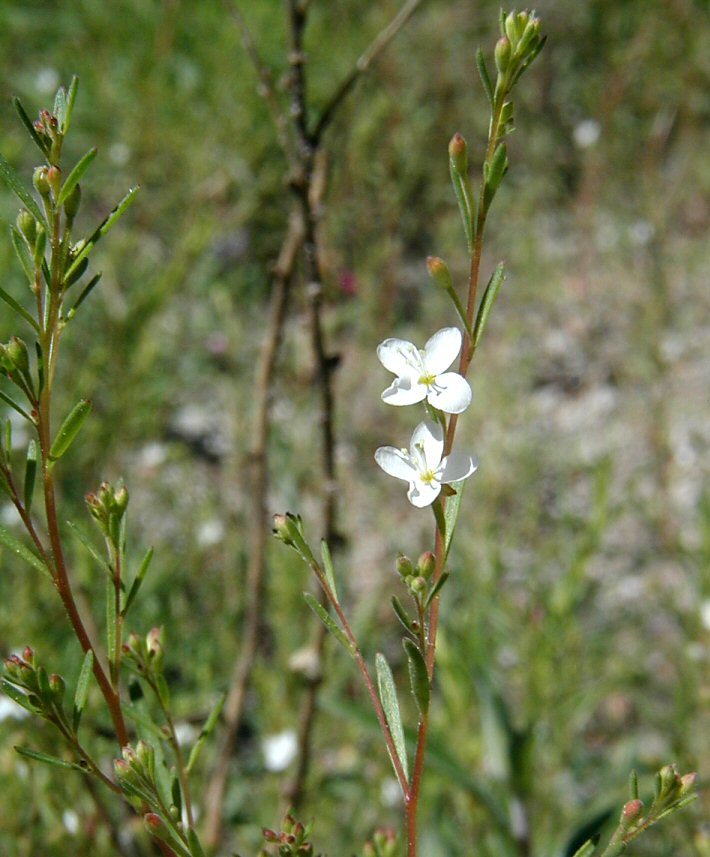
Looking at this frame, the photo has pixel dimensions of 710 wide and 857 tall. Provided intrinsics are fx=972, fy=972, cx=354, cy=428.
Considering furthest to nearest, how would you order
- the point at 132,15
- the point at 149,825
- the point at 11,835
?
the point at 132,15 < the point at 11,835 < the point at 149,825

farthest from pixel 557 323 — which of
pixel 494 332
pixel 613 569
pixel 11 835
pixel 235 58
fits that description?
pixel 11 835

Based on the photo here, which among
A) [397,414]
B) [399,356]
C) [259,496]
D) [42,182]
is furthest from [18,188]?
[397,414]

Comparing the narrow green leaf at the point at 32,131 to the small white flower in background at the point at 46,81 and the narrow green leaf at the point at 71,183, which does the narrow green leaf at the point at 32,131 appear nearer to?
the narrow green leaf at the point at 71,183

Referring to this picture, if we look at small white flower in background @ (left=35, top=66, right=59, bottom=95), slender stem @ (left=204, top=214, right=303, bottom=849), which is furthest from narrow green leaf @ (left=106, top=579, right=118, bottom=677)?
small white flower in background @ (left=35, top=66, right=59, bottom=95)

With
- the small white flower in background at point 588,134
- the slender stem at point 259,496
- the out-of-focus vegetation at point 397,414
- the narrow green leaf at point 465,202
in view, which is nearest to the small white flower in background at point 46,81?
the out-of-focus vegetation at point 397,414

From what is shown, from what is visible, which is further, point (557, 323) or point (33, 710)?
point (557, 323)

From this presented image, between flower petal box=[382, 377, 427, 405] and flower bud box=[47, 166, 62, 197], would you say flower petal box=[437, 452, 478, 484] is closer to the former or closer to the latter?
flower petal box=[382, 377, 427, 405]

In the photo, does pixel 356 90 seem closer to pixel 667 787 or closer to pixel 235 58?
pixel 667 787
